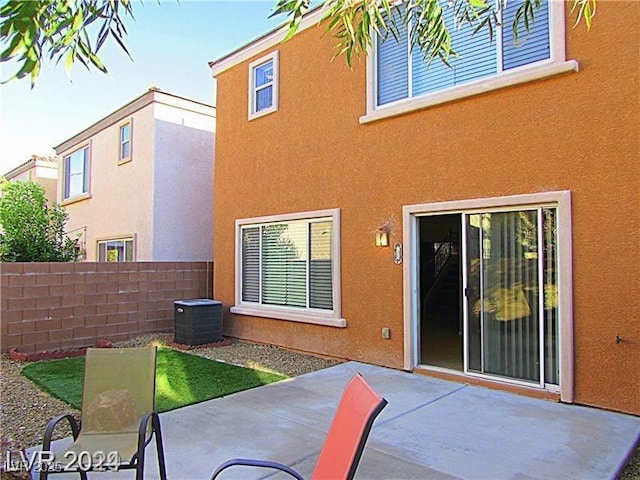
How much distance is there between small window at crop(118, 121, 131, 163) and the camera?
15.6 metres

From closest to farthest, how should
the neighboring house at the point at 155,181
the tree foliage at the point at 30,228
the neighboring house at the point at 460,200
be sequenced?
1. the neighboring house at the point at 460,200
2. the tree foliage at the point at 30,228
3. the neighboring house at the point at 155,181

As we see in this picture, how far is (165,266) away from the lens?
1220cm

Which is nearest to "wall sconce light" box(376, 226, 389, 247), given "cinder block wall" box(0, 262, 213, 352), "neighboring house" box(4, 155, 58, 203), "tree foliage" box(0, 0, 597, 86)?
"tree foliage" box(0, 0, 597, 86)

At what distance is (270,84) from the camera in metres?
11.1

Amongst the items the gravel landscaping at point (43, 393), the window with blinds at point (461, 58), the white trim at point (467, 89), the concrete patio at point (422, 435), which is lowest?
the gravel landscaping at point (43, 393)

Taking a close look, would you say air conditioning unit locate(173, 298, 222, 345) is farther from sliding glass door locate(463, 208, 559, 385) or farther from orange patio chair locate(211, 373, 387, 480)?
orange patio chair locate(211, 373, 387, 480)

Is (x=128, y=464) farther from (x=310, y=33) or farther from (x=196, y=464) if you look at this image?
(x=310, y=33)

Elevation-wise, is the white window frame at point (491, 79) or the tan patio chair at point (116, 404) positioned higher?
the white window frame at point (491, 79)

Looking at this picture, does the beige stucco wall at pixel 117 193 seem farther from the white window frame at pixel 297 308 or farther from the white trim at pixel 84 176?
the white window frame at pixel 297 308

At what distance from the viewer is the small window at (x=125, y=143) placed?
15.6 meters

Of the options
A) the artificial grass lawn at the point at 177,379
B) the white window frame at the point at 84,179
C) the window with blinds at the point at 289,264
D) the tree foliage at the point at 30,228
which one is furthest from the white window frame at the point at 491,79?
the white window frame at the point at 84,179

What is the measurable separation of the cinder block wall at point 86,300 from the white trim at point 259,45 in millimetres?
5354

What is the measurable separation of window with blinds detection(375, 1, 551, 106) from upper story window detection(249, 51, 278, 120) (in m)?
2.97

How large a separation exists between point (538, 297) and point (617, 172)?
1922 mm
